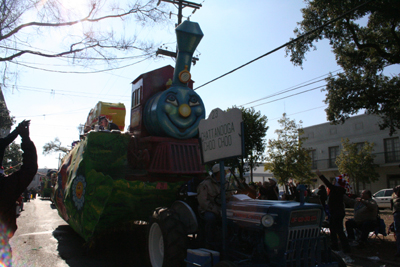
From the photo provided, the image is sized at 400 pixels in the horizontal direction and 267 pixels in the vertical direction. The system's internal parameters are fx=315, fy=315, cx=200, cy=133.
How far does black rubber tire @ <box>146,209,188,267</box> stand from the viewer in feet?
14.6

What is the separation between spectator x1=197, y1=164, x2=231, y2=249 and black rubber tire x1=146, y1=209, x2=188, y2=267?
1.22 ft

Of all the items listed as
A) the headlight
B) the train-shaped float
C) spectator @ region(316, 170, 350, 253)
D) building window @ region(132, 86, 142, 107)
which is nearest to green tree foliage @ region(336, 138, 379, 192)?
spectator @ region(316, 170, 350, 253)

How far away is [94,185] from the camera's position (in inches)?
229

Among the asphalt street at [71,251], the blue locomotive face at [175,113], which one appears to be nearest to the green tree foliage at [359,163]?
the asphalt street at [71,251]

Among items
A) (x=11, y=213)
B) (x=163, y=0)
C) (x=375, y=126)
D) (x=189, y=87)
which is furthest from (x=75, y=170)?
(x=375, y=126)

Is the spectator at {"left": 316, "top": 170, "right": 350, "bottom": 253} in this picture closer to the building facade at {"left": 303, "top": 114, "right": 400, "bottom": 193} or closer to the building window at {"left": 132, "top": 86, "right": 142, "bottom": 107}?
the building window at {"left": 132, "top": 86, "right": 142, "bottom": 107}

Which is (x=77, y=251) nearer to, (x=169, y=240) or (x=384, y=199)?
(x=169, y=240)

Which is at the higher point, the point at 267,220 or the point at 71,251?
the point at 267,220

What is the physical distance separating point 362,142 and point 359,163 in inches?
149

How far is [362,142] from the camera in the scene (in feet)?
93.6

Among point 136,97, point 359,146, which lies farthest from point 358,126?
point 136,97

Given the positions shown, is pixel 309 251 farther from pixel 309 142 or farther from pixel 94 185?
pixel 309 142

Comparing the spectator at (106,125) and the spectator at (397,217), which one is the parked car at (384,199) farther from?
the spectator at (106,125)

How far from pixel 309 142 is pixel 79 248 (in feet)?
99.8
